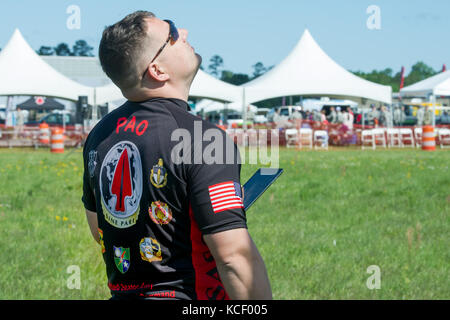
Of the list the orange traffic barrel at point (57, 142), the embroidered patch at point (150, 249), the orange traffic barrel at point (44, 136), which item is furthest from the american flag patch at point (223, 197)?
the orange traffic barrel at point (44, 136)

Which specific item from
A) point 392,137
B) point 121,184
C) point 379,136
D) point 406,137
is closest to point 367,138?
point 379,136

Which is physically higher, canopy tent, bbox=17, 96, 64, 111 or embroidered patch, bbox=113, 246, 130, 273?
canopy tent, bbox=17, 96, 64, 111

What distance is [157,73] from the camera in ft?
5.78

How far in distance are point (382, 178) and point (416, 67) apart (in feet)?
585

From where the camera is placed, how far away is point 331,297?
436cm

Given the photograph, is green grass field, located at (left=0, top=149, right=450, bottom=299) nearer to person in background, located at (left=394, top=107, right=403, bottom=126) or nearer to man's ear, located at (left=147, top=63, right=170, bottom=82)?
man's ear, located at (left=147, top=63, right=170, bottom=82)

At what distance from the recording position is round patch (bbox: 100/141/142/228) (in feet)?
5.61

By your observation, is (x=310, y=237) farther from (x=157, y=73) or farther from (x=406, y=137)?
(x=406, y=137)

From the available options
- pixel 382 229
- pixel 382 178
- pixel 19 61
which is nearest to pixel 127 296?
pixel 382 229

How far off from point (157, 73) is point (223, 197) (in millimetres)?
444

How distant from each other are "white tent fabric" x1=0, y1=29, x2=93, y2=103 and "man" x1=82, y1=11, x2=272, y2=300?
68.3ft

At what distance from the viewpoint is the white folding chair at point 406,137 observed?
948 inches

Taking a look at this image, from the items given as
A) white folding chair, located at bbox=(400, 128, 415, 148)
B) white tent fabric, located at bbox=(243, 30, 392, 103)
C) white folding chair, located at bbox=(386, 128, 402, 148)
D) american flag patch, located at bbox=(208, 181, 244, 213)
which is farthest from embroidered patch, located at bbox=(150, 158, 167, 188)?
white folding chair, located at bbox=(400, 128, 415, 148)
